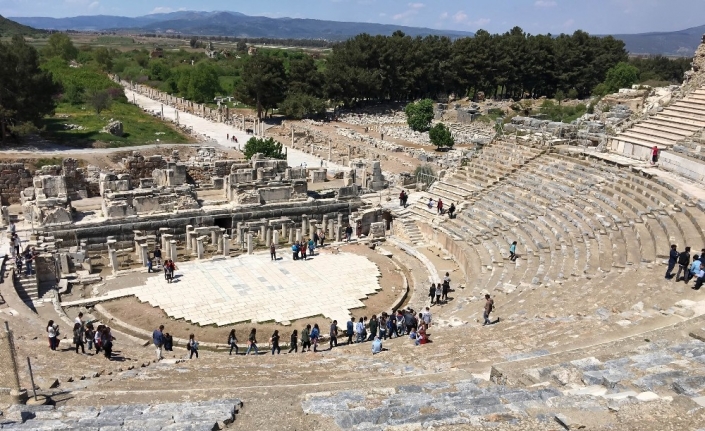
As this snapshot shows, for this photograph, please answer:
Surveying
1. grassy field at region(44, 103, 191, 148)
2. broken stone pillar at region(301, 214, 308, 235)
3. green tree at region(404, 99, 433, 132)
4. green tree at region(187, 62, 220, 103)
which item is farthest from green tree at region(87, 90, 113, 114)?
broken stone pillar at region(301, 214, 308, 235)

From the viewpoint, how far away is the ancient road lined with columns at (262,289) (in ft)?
64.3

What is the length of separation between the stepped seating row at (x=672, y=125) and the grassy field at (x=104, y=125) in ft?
118

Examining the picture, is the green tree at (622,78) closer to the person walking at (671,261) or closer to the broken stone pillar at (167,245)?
the person walking at (671,261)

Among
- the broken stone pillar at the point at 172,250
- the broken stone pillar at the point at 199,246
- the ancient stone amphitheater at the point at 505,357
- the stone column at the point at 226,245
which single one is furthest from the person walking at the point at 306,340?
the broken stone pillar at the point at 172,250

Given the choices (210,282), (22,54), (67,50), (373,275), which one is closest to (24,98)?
(22,54)

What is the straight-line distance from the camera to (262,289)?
2152cm

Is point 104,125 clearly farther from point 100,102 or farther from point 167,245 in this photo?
point 167,245

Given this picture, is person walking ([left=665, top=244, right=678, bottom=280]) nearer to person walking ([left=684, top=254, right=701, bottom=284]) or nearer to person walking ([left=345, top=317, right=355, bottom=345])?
person walking ([left=684, top=254, right=701, bottom=284])

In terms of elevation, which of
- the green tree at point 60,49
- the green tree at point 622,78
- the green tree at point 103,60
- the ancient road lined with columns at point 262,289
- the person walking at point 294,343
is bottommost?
the ancient road lined with columns at point 262,289

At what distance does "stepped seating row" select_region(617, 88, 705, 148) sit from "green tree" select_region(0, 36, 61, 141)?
4049cm

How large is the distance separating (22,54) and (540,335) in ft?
140

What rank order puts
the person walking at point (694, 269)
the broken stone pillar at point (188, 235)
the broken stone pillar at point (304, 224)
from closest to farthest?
the person walking at point (694, 269), the broken stone pillar at point (188, 235), the broken stone pillar at point (304, 224)

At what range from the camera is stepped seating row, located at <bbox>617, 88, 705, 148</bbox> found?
89.9 feet

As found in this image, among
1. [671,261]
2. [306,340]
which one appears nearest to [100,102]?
[306,340]
